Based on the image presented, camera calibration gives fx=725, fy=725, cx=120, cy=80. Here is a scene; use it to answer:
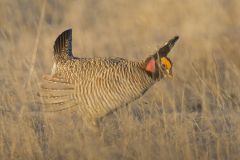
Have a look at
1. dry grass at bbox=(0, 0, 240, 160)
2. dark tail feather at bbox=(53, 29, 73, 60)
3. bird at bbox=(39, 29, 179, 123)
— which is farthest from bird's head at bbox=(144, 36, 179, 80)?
dark tail feather at bbox=(53, 29, 73, 60)

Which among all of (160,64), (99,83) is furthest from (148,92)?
(99,83)

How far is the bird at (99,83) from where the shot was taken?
542cm

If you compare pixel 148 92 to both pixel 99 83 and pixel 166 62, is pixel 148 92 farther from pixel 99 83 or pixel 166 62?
pixel 99 83

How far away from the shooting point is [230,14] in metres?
10.6

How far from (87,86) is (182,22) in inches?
221

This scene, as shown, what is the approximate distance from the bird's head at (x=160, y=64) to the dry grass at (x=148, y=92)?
25 centimetres

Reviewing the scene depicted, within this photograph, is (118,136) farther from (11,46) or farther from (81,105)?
(11,46)

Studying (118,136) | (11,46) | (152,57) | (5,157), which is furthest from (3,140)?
(11,46)

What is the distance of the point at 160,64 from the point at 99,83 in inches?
24.4

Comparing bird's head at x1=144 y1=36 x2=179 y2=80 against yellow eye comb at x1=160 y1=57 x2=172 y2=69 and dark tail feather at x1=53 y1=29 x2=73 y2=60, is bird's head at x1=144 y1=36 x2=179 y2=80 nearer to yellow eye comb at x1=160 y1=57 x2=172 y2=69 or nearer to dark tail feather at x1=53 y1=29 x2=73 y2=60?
yellow eye comb at x1=160 y1=57 x2=172 y2=69

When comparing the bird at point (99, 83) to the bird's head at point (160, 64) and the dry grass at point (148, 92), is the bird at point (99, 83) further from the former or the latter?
the dry grass at point (148, 92)

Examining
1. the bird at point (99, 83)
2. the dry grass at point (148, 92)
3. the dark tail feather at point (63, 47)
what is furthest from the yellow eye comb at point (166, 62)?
the dark tail feather at point (63, 47)

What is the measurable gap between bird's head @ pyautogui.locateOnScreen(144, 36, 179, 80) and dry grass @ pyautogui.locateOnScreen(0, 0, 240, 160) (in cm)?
25

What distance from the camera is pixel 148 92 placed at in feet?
23.0
